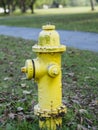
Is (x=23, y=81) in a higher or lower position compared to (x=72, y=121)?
lower

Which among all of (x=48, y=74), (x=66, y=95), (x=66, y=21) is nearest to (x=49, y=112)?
(x=48, y=74)

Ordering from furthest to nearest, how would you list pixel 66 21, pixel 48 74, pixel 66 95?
pixel 66 21 < pixel 66 95 < pixel 48 74

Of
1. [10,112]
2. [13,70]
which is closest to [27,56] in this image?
[13,70]

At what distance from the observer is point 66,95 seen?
5.54m

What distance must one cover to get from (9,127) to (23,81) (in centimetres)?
278

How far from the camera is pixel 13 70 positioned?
26.0ft

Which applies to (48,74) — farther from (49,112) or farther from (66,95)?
(66,95)

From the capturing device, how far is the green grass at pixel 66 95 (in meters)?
4.29

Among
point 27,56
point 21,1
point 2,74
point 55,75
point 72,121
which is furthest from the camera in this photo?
point 21,1

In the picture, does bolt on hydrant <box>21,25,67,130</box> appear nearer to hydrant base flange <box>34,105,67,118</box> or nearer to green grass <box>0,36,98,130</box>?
hydrant base flange <box>34,105,67,118</box>

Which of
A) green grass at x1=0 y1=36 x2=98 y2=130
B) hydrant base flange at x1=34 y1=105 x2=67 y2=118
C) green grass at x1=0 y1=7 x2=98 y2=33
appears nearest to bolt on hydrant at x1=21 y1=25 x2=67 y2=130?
hydrant base flange at x1=34 y1=105 x2=67 y2=118

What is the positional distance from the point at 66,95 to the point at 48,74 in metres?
1.83

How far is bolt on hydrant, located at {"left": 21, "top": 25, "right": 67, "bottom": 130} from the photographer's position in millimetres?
3697

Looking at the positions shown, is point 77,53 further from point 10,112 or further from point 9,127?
point 9,127
